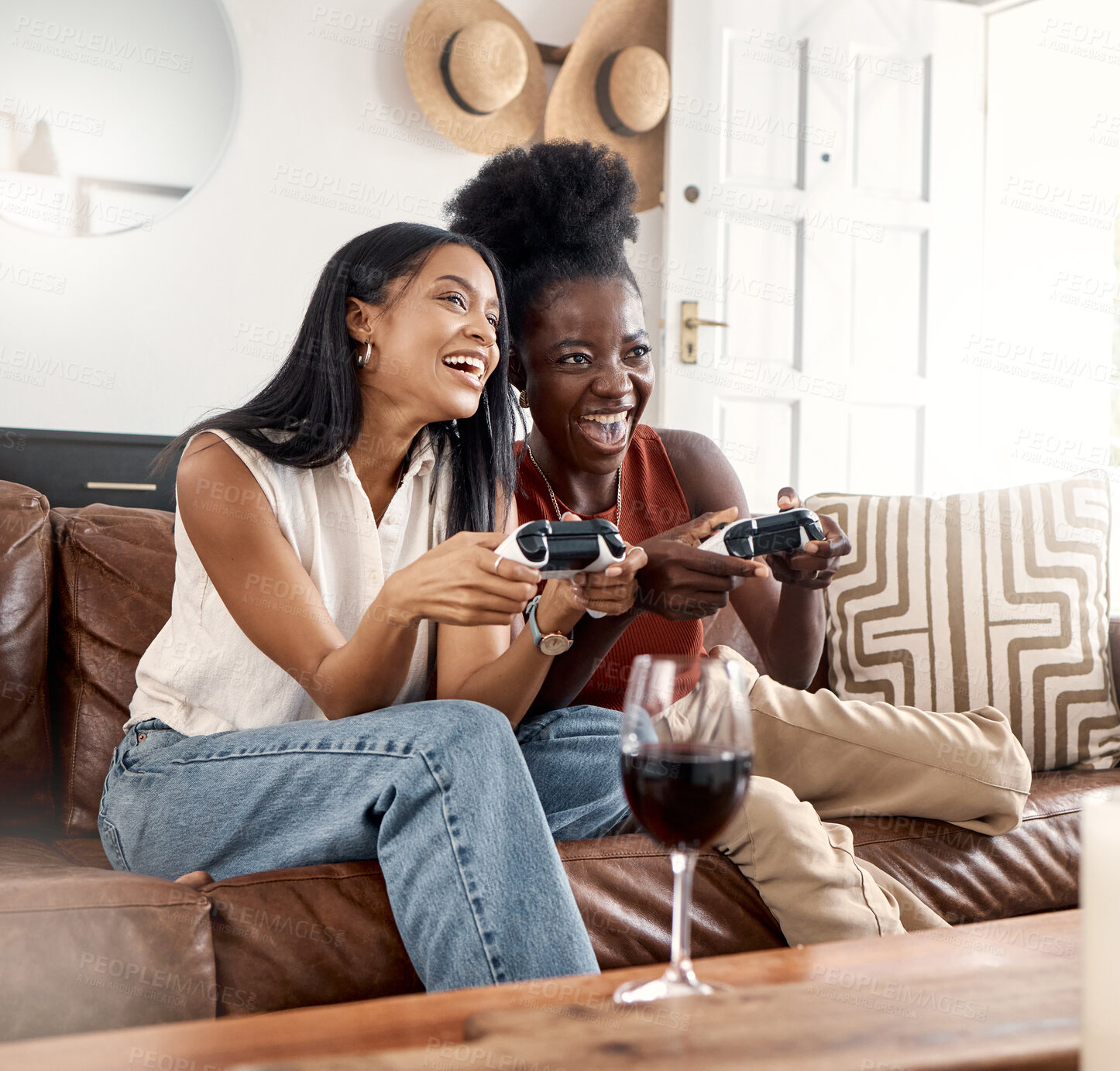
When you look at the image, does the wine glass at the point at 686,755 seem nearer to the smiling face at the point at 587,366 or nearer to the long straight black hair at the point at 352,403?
the long straight black hair at the point at 352,403

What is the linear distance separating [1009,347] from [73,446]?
9.42 ft

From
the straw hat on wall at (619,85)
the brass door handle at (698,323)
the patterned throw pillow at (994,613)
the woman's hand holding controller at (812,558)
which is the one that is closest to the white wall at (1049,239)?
the brass door handle at (698,323)

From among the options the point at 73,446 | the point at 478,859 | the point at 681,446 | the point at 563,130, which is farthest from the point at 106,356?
the point at 478,859

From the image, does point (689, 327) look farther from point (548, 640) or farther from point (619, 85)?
point (548, 640)

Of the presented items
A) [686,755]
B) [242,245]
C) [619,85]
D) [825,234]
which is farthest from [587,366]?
[825,234]

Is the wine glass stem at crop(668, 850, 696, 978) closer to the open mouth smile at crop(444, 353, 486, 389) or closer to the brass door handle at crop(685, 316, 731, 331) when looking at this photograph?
the open mouth smile at crop(444, 353, 486, 389)

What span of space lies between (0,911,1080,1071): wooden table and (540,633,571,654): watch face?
2.17ft

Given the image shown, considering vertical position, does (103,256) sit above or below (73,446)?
above

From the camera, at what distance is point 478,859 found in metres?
0.97

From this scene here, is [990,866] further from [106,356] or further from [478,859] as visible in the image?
[106,356]

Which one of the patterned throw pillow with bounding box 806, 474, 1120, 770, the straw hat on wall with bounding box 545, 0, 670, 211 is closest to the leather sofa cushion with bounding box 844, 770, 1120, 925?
the patterned throw pillow with bounding box 806, 474, 1120, 770

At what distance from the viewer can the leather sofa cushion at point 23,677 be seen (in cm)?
148

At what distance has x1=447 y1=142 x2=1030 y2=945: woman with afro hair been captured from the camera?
1230 mm

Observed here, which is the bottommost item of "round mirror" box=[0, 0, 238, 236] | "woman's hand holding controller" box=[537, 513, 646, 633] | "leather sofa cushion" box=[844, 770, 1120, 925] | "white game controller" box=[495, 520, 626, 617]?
"leather sofa cushion" box=[844, 770, 1120, 925]
